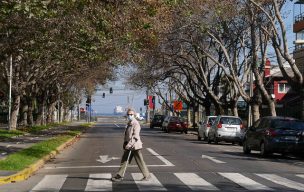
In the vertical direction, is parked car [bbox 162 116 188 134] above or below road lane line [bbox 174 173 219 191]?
above

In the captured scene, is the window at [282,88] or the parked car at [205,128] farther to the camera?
the window at [282,88]

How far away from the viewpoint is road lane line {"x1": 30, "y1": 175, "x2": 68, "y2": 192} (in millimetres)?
13238

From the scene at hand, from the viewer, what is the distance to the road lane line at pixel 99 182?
13.3 m

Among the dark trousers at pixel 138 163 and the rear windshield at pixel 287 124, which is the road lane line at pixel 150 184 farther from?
the rear windshield at pixel 287 124

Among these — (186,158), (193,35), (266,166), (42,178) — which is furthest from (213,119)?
(42,178)

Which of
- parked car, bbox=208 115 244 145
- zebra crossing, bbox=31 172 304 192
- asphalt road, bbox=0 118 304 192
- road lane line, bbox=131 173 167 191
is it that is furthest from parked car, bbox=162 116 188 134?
road lane line, bbox=131 173 167 191

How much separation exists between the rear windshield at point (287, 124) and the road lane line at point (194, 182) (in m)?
7.98

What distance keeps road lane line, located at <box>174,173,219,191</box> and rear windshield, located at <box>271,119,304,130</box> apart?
7.98m

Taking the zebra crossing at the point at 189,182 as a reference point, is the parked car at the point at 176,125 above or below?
above

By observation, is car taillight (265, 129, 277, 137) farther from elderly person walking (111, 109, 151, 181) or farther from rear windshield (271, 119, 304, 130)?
elderly person walking (111, 109, 151, 181)

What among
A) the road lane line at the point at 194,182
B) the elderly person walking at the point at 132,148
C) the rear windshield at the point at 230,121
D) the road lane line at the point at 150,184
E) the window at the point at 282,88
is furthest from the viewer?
the window at the point at 282,88

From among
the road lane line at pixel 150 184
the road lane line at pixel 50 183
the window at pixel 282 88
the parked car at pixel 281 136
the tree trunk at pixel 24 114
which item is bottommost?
the road lane line at pixel 50 183

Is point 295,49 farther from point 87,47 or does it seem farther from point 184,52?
point 87,47

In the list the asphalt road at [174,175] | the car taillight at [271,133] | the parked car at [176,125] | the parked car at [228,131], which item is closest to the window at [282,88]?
the parked car at [176,125]
